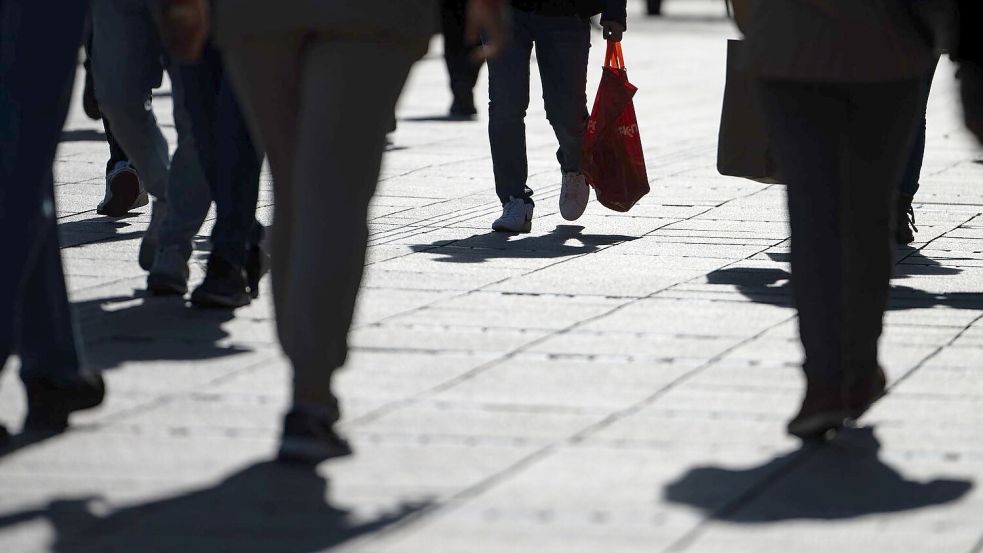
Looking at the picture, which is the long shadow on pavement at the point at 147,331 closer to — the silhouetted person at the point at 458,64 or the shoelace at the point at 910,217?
the shoelace at the point at 910,217

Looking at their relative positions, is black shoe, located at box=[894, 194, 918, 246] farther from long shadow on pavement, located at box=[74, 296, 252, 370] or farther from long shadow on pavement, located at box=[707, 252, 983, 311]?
long shadow on pavement, located at box=[74, 296, 252, 370]

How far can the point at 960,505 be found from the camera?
414 centimetres

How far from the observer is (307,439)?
443 centimetres

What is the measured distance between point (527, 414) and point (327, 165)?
2.95 ft

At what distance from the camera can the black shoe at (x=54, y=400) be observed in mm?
4816

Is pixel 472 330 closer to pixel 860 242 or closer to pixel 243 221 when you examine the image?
pixel 243 221

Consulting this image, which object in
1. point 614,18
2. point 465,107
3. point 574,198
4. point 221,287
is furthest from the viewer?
point 465,107

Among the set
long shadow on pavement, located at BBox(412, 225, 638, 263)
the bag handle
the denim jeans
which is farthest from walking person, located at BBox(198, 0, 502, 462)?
the bag handle

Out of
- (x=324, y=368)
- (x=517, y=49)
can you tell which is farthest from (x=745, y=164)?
(x=324, y=368)

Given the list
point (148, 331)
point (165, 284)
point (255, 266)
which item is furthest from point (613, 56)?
point (148, 331)

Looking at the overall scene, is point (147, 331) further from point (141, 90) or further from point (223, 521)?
point (223, 521)

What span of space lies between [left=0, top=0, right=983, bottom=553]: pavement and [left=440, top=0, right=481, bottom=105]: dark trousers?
6069mm

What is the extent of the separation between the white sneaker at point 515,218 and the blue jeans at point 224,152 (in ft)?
6.35

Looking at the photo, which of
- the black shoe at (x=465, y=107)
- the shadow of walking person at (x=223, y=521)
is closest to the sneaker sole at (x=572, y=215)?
the shadow of walking person at (x=223, y=521)
